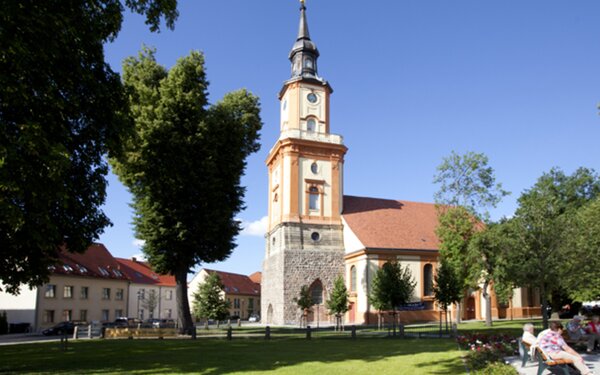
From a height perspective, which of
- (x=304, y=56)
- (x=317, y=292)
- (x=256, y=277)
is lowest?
(x=317, y=292)

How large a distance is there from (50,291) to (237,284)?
134 ft

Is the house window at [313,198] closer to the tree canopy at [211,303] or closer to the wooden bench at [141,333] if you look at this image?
the tree canopy at [211,303]

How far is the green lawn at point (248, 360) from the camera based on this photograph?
13188 millimetres

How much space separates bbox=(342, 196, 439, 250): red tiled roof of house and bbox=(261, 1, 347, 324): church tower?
6.37 ft

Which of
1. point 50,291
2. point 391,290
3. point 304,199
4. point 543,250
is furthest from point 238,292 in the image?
point 543,250

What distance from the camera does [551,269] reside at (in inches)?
917

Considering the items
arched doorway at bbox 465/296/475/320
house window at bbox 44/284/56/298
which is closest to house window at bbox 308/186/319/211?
arched doorway at bbox 465/296/475/320

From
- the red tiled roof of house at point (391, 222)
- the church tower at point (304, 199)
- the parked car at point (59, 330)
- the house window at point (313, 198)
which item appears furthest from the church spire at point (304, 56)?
the parked car at point (59, 330)

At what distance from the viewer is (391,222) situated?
4494 centimetres

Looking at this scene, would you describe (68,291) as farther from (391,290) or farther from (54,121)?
(54,121)

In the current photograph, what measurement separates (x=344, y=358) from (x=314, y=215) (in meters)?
27.3

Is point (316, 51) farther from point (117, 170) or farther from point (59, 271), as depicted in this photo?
point (59, 271)

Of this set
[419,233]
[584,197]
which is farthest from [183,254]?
[584,197]

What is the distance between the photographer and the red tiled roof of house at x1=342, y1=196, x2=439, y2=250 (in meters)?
41.8
